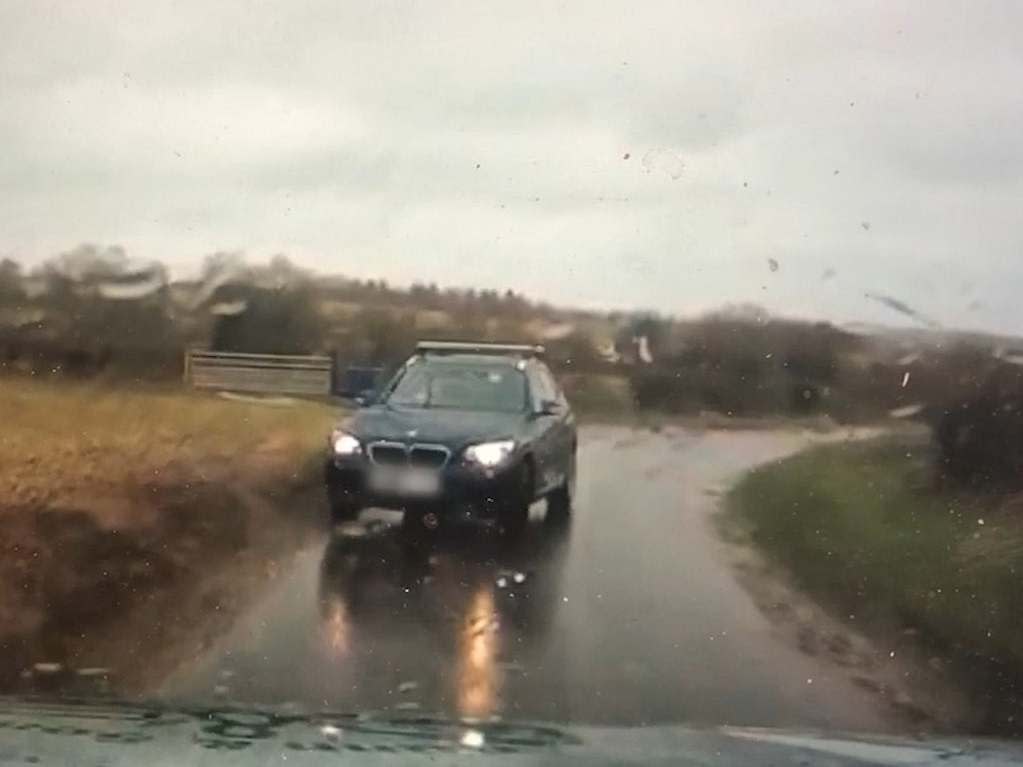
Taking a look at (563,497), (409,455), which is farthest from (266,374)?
(563,497)

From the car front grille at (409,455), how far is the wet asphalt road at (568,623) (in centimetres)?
28

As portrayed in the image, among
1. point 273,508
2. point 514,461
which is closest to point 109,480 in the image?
point 273,508

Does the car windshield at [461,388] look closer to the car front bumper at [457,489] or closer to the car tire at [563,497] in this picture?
the car front bumper at [457,489]

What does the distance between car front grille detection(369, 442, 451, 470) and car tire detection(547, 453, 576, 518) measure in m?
0.55

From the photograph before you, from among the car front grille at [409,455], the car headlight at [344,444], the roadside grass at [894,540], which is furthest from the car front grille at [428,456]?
the roadside grass at [894,540]

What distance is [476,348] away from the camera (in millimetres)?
7156

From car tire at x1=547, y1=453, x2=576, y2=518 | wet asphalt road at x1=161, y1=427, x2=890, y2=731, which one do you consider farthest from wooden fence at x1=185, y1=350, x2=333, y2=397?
car tire at x1=547, y1=453, x2=576, y2=518

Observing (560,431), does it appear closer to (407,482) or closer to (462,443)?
(462,443)

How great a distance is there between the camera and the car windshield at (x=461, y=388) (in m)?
7.10

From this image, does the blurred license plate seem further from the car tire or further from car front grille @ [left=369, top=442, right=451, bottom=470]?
the car tire

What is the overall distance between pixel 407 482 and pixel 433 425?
30 centimetres

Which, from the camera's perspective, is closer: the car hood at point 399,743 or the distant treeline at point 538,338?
the car hood at point 399,743

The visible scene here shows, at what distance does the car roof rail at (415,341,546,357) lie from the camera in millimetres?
7121

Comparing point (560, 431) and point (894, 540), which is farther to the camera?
point (560, 431)
